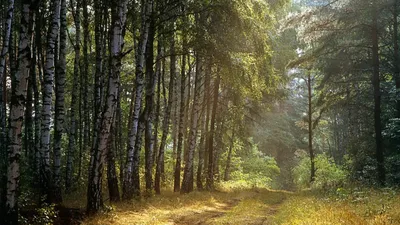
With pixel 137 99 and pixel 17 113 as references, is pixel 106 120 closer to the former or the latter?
pixel 17 113

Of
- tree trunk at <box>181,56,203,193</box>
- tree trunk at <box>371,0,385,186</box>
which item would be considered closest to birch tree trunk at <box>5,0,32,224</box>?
tree trunk at <box>181,56,203,193</box>

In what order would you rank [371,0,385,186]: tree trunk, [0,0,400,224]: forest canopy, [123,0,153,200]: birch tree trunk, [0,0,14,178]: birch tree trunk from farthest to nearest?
[371,0,385,186]: tree trunk → [123,0,153,200]: birch tree trunk → [0,0,14,178]: birch tree trunk → [0,0,400,224]: forest canopy

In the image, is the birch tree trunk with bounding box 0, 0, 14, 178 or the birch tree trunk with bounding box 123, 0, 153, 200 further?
the birch tree trunk with bounding box 123, 0, 153, 200

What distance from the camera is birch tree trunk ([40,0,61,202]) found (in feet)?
33.4

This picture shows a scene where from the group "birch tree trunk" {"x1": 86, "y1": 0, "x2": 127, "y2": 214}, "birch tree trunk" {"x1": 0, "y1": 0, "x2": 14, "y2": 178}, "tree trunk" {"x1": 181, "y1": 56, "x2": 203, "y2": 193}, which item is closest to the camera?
"birch tree trunk" {"x1": 86, "y1": 0, "x2": 127, "y2": 214}

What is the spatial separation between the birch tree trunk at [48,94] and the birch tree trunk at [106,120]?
1802 mm

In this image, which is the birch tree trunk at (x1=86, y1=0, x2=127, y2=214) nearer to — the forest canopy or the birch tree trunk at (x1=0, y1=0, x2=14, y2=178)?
the forest canopy

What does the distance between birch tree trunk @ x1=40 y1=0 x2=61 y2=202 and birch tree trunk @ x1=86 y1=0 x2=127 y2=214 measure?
1802mm

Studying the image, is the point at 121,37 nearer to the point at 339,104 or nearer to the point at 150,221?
the point at 150,221

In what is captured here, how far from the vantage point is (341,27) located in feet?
64.9

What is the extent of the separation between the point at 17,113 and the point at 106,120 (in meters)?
2.43

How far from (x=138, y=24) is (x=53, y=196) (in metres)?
7.37

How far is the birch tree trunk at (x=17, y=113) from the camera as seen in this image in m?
7.13

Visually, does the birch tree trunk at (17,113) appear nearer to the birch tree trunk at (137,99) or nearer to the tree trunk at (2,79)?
the tree trunk at (2,79)
